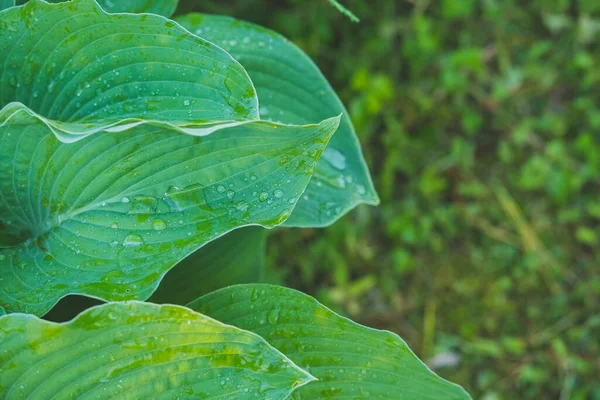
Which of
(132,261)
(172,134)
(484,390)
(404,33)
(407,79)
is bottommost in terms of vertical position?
(484,390)

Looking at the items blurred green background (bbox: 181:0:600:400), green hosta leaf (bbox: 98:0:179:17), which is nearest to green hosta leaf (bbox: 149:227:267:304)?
green hosta leaf (bbox: 98:0:179:17)

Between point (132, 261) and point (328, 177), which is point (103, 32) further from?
point (328, 177)

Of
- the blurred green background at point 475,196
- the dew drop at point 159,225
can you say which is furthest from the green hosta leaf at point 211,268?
the blurred green background at point 475,196

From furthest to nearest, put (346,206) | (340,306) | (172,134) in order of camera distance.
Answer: (340,306) → (346,206) → (172,134)

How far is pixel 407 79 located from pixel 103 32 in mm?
1052

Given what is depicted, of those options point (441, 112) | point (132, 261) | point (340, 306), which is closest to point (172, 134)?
point (132, 261)

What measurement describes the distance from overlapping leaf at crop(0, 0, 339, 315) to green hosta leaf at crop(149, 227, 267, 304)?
19cm

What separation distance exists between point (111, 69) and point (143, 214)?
17 cm

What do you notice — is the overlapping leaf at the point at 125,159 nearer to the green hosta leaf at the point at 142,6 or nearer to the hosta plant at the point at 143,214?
the hosta plant at the point at 143,214

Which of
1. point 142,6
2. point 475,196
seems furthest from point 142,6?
point 475,196

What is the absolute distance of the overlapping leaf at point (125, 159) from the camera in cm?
63

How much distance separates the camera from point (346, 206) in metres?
0.87

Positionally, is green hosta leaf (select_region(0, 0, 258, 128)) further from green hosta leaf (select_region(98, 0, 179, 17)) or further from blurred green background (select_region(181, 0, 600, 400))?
blurred green background (select_region(181, 0, 600, 400))

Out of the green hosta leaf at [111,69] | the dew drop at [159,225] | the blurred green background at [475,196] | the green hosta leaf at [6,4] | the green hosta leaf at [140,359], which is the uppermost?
the green hosta leaf at [6,4]
